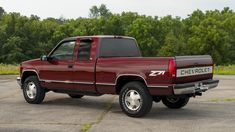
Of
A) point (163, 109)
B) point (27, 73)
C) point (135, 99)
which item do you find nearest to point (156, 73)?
point (135, 99)

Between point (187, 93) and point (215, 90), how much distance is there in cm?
632

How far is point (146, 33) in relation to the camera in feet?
256

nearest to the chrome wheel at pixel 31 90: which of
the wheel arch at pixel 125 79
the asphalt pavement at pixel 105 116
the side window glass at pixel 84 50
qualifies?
the asphalt pavement at pixel 105 116

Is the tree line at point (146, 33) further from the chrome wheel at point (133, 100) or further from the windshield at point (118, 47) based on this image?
the chrome wheel at point (133, 100)

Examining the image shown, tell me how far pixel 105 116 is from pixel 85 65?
1426 mm

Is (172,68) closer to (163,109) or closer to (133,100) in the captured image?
(133,100)

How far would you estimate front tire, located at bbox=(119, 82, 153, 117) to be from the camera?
8.95 m

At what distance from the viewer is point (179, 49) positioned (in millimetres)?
72125

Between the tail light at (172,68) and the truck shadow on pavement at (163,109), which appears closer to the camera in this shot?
the tail light at (172,68)

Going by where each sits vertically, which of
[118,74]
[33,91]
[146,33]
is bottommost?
[33,91]

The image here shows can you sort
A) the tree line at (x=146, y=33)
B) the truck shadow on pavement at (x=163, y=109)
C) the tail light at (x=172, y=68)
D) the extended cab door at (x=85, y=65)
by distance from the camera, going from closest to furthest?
1. the tail light at (x=172, y=68)
2. the truck shadow on pavement at (x=163, y=109)
3. the extended cab door at (x=85, y=65)
4. the tree line at (x=146, y=33)

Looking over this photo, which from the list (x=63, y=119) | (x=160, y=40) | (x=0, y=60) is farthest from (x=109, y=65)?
(x=0, y=60)

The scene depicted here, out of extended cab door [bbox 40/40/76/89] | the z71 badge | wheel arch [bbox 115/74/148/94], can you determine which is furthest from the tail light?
extended cab door [bbox 40/40/76/89]

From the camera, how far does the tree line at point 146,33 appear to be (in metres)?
70.3
